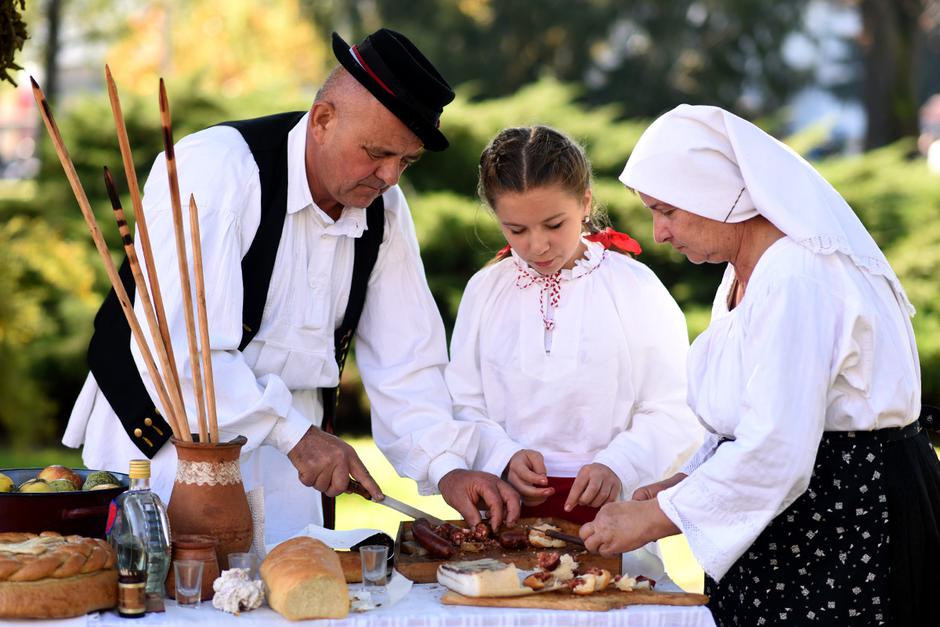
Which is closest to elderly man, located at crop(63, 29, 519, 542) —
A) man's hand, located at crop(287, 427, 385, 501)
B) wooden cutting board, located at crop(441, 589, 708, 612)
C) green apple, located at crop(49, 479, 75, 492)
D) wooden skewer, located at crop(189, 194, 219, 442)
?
man's hand, located at crop(287, 427, 385, 501)

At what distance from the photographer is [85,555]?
2396 mm

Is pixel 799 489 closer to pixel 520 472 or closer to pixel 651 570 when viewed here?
pixel 651 570

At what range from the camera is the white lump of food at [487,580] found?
252 cm

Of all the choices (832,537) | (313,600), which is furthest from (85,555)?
(832,537)

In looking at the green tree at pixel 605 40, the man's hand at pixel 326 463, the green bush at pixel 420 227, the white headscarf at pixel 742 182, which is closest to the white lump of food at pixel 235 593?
the man's hand at pixel 326 463

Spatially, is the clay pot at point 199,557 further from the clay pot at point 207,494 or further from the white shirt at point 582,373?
the white shirt at point 582,373

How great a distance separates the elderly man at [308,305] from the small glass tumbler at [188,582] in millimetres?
486

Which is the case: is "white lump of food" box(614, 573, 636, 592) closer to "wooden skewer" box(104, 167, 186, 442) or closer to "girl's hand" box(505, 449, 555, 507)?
"girl's hand" box(505, 449, 555, 507)

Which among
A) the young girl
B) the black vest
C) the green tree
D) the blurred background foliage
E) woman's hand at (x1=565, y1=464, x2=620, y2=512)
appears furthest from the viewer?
the green tree

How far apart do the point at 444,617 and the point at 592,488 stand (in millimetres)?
818

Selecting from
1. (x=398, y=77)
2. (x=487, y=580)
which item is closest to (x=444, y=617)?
(x=487, y=580)

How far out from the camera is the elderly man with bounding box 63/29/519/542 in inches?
118

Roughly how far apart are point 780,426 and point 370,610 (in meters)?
0.93

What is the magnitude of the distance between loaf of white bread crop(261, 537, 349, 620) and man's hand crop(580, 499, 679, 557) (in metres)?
0.59
